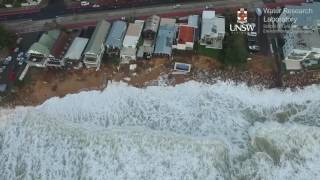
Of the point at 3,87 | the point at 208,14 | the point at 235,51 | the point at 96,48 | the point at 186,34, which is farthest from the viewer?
the point at 208,14

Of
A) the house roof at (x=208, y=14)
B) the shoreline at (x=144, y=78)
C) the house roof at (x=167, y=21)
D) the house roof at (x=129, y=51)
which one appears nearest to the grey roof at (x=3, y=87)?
the shoreline at (x=144, y=78)

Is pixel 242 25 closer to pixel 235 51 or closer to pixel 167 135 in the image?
pixel 235 51

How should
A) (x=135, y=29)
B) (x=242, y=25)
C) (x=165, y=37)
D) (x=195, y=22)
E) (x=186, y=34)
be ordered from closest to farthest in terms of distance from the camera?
(x=186, y=34) < (x=165, y=37) < (x=135, y=29) < (x=242, y=25) < (x=195, y=22)

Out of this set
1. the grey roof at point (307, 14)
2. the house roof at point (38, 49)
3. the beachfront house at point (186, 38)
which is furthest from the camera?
the beachfront house at point (186, 38)

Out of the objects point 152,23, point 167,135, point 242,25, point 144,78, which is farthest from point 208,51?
point 167,135

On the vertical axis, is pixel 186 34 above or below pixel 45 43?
above

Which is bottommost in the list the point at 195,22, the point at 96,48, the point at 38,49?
the point at 38,49

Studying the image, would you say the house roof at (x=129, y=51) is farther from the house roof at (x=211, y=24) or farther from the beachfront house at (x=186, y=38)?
the house roof at (x=211, y=24)
